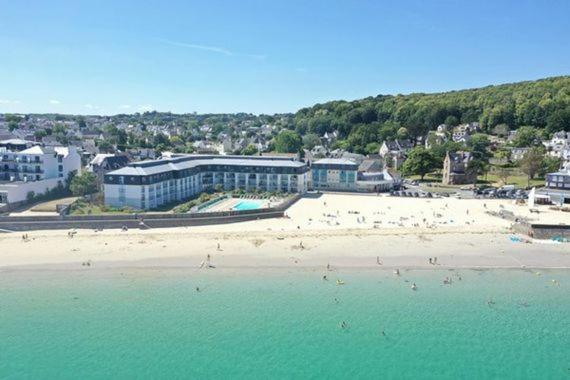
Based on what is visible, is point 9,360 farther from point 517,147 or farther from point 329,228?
point 517,147

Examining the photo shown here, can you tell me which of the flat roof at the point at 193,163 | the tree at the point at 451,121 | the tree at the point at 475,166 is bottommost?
the tree at the point at 475,166

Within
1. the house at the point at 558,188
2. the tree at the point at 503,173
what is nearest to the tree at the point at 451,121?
the tree at the point at 503,173

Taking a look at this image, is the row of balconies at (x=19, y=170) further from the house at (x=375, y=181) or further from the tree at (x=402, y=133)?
the tree at (x=402, y=133)

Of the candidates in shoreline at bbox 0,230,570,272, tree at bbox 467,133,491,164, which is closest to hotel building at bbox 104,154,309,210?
shoreline at bbox 0,230,570,272

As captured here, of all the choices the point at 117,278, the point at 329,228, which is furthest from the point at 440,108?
the point at 117,278

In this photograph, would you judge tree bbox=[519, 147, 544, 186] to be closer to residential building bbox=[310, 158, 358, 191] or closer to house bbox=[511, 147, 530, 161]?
house bbox=[511, 147, 530, 161]
